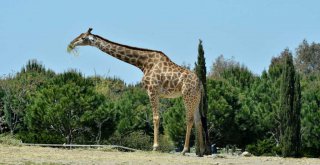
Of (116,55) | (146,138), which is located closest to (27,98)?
(146,138)

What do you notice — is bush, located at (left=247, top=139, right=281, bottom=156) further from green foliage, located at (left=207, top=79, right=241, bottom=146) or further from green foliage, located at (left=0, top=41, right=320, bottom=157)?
green foliage, located at (left=207, top=79, right=241, bottom=146)

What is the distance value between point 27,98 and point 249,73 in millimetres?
15399

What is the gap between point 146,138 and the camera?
32.2 m

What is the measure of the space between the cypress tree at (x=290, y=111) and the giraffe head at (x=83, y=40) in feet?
31.7

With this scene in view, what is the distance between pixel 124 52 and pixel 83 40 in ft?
4.12

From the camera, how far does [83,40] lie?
20.0m

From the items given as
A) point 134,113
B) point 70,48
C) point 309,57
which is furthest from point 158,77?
point 309,57

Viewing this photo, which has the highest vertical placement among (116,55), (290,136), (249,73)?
(249,73)

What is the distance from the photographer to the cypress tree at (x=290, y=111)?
26.4m

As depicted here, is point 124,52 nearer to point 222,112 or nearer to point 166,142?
point 222,112

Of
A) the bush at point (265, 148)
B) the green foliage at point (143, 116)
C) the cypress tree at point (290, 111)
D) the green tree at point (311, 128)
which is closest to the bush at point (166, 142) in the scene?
the green foliage at point (143, 116)

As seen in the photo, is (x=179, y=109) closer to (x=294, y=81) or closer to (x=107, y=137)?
(x=107, y=137)

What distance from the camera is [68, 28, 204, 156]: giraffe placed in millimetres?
18969

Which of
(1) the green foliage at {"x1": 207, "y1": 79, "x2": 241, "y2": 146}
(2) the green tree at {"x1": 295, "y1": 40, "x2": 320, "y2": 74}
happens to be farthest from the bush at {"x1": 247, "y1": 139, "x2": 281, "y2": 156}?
(2) the green tree at {"x1": 295, "y1": 40, "x2": 320, "y2": 74}
